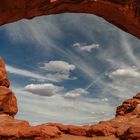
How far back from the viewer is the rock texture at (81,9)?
67.6 feet

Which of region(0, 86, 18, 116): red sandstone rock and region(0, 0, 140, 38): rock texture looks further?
region(0, 86, 18, 116): red sandstone rock

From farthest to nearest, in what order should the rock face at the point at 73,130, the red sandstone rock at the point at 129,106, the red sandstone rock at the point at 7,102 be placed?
the red sandstone rock at the point at 129,106 → the red sandstone rock at the point at 7,102 → the rock face at the point at 73,130

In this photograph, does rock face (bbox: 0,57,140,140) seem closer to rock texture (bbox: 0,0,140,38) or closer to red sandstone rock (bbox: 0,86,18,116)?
red sandstone rock (bbox: 0,86,18,116)

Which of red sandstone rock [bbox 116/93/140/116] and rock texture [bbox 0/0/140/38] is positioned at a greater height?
rock texture [bbox 0/0/140/38]

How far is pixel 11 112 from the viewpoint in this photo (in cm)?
4369

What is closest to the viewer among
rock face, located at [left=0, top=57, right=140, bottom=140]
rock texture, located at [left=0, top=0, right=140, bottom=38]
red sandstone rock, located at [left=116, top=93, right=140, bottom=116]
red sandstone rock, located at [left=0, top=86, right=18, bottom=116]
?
rock texture, located at [left=0, top=0, right=140, bottom=38]

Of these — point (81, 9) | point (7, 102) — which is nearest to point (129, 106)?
point (7, 102)

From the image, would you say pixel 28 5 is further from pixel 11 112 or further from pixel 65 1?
pixel 11 112

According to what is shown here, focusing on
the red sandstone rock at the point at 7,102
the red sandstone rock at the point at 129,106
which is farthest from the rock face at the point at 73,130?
the red sandstone rock at the point at 129,106

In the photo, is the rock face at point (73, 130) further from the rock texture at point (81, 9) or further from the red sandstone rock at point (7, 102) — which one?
the rock texture at point (81, 9)

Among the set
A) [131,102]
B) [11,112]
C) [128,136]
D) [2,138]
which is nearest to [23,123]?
[2,138]

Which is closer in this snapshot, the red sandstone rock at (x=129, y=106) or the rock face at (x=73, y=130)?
the rock face at (x=73, y=130)

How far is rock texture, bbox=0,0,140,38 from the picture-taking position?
2059 centimetres

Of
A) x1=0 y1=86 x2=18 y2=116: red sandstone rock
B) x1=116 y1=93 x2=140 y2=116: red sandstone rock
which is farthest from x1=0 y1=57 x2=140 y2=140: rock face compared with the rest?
x1=116 y1=93 x2=140 y2=116: red sandstone rock
